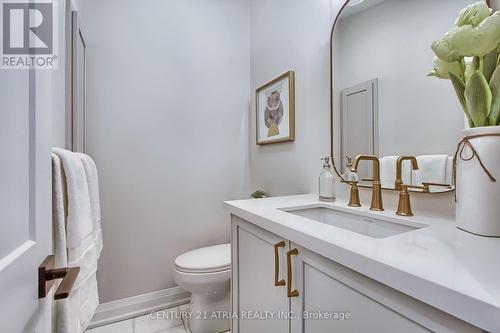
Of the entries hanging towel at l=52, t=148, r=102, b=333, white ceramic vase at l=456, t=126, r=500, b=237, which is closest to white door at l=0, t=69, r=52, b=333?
hanging towel at l=52, t=148, r=102, b=333

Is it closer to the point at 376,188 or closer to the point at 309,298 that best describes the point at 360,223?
the point at 376,188

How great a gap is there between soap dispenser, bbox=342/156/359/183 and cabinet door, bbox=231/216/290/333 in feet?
1.74

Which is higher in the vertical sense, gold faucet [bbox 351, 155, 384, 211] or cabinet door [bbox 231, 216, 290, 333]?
gold faucet [bbox 351, 155, 384, 211]

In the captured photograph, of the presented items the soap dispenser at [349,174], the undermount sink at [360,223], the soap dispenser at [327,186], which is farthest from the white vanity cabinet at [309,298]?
the soap dispenser at [349,174]

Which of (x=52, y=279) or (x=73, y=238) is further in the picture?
(x=73, y=238)

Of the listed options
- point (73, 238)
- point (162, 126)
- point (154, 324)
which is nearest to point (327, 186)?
point (73, 238)

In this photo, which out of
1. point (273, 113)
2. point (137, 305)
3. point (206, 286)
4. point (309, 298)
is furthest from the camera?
point (273, 113)

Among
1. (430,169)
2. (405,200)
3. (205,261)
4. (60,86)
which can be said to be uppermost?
(60,86)

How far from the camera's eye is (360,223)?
3.13 ft

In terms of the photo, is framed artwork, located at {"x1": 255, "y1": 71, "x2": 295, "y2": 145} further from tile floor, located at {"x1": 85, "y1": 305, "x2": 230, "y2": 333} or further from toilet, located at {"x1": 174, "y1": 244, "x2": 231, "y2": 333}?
tile floor, located at {"x1": 85, "y1": 305, "x2": 230, "y2": 333}

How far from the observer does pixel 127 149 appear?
1623 mm

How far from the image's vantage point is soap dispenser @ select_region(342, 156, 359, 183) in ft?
3.60

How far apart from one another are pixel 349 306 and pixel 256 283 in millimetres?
456

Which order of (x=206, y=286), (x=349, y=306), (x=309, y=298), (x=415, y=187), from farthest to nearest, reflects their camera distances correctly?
1. (x=206, y=286)
2. (x=415, y=187)
3. (x=309, y=298)
4. (x=349, y=306)
